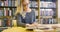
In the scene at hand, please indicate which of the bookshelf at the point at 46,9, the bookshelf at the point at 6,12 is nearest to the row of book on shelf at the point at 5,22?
the bookshelf at the point at 6,12

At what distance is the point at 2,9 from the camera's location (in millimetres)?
4039

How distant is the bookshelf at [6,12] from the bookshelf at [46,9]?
0.57 m

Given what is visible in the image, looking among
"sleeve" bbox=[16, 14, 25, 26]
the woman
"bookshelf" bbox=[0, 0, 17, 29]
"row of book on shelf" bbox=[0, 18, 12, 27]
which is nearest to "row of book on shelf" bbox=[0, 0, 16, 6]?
"bookshelf" bbox=[0, 0, 17, 29]

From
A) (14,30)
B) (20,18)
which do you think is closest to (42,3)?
(20,18)

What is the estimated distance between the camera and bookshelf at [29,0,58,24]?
4.09m

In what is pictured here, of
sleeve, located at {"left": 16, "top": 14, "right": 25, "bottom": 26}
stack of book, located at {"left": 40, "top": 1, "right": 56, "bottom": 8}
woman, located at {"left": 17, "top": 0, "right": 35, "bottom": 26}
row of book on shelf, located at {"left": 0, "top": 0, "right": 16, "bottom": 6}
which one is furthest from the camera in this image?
stack of book, located at {"left": 40, "top": 1, "right": 56, "bottom": 8}

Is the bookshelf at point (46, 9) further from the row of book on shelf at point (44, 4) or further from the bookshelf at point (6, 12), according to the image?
the bookshelf at point (6, 12)

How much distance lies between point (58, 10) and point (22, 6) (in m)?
1.42

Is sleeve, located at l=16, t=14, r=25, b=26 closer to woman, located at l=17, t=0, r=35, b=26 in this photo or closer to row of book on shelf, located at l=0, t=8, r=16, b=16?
woman, located at l=17, t=0, r=35, b=26

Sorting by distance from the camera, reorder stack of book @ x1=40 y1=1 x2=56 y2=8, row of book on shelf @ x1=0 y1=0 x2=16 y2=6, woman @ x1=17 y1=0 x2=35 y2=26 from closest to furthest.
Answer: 1. woman @ x1=17 y1=0 x2=35 y2=26
2. row of book on shelf @ x1=0 y1=0 x2=16 y2=6
3. stack of book @ x1=40 y1=1 x2=56 y2=8

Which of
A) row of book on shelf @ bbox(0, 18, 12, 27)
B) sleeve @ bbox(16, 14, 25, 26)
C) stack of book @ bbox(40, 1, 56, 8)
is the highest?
stack of book @ bbox(40, 1, 56, 8)

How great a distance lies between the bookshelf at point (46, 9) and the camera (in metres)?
4.09

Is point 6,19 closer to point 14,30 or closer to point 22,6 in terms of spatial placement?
point 22,6

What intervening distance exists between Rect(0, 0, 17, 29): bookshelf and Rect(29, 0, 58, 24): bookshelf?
57 cm
